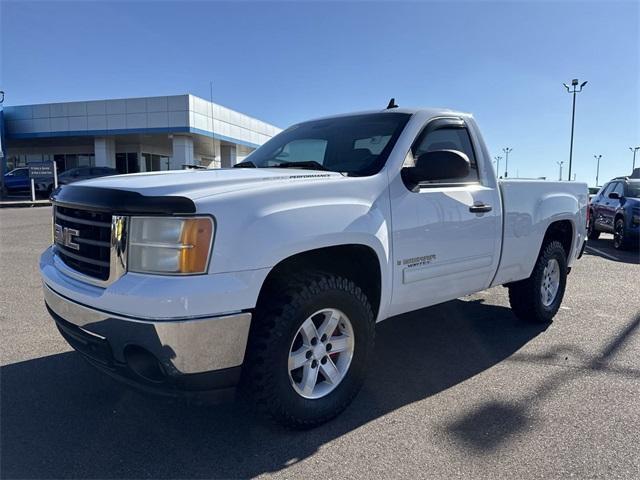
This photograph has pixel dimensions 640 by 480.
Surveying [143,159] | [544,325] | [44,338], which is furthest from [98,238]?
[143,159]

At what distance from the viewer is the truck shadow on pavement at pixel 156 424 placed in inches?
100

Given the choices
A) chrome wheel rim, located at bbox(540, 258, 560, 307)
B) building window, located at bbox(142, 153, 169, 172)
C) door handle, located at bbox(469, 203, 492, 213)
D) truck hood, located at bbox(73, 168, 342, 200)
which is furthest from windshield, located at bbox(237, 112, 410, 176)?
building window, located at bbox(142, 153, 169, 172)

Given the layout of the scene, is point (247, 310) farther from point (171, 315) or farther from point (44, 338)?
point (44, 338)

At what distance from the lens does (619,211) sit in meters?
11.8

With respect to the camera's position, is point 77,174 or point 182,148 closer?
point 77,174

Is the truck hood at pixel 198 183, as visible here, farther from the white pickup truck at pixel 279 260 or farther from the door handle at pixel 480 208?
the door handle at pixel 480 208

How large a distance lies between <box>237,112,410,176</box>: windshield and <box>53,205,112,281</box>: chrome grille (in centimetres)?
156

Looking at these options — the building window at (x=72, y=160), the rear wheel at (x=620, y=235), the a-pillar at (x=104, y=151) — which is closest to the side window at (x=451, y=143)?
the rear wheel at (x=620, y=235)

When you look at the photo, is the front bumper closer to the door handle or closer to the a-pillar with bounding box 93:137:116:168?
the door handle

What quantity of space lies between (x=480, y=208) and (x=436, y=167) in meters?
0.88

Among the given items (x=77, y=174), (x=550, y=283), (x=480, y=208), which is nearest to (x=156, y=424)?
(x=480, y=208)

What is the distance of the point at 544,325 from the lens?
5.14m

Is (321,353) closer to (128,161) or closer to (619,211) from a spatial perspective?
(619,211)

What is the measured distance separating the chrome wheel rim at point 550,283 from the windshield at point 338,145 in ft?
8.20
